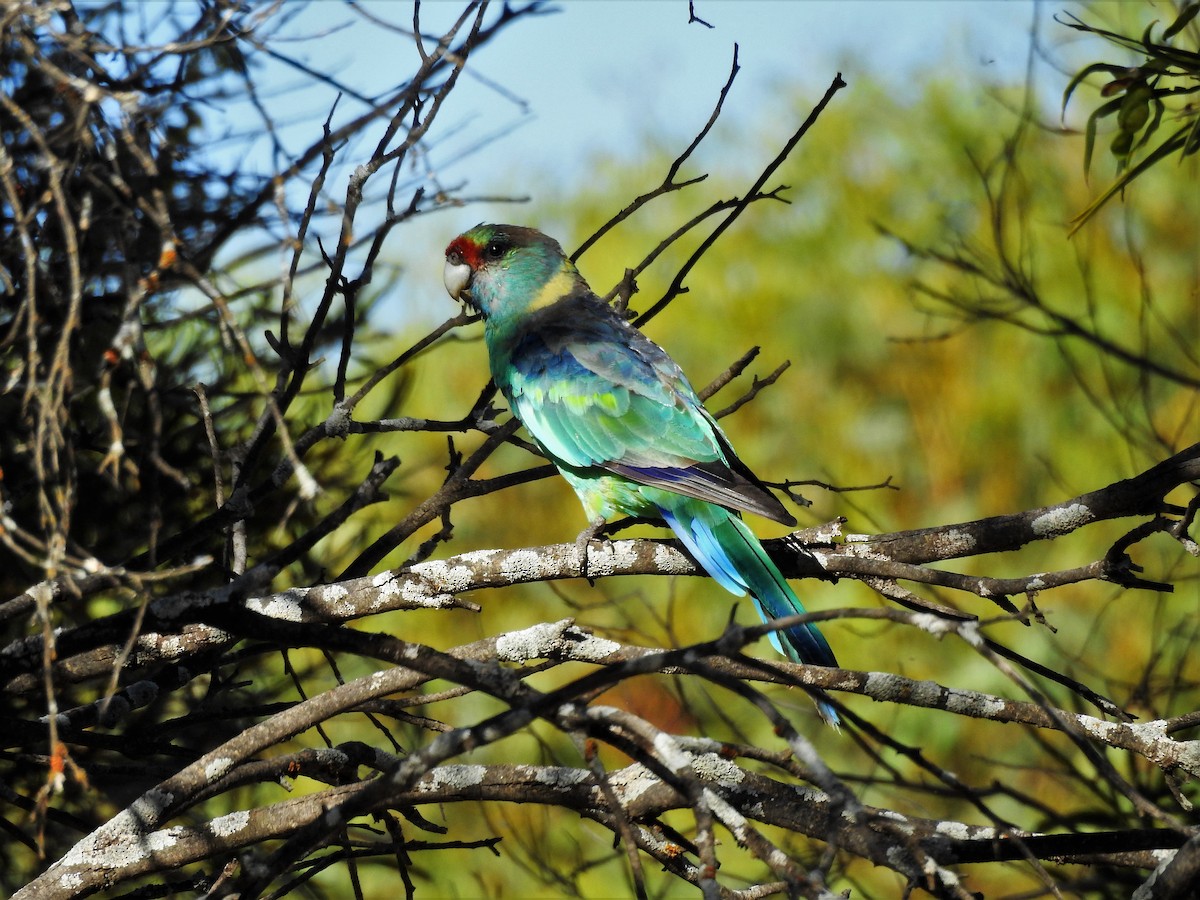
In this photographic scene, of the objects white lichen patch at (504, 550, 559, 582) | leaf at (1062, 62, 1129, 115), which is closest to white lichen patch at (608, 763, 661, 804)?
white lichen patch at (504, 550, 559, 582)

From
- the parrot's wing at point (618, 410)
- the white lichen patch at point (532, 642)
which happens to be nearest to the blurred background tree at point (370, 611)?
the white lichen patch at point (532, 642)

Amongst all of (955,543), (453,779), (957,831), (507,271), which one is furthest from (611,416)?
(957,831)

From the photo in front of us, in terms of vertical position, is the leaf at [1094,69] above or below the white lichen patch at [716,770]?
above

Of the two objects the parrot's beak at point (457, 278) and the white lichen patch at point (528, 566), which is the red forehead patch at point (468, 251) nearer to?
the parrot's beak at point (457, 278)

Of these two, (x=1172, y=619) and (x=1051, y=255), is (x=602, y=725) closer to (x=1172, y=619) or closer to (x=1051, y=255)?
(x=1172, y=619)

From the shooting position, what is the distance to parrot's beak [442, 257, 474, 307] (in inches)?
174

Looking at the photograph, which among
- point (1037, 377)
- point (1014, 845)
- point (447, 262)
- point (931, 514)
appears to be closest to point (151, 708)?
point (447, 262)

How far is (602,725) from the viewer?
5.78ft

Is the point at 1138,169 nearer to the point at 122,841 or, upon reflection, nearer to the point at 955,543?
the point at 955,543

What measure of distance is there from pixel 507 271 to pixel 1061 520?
2496mm

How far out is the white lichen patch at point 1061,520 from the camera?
2.39 m

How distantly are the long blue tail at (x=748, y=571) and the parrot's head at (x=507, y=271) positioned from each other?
141cm

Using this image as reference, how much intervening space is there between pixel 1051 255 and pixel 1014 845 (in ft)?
28.5

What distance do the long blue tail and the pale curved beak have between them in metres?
1.60
